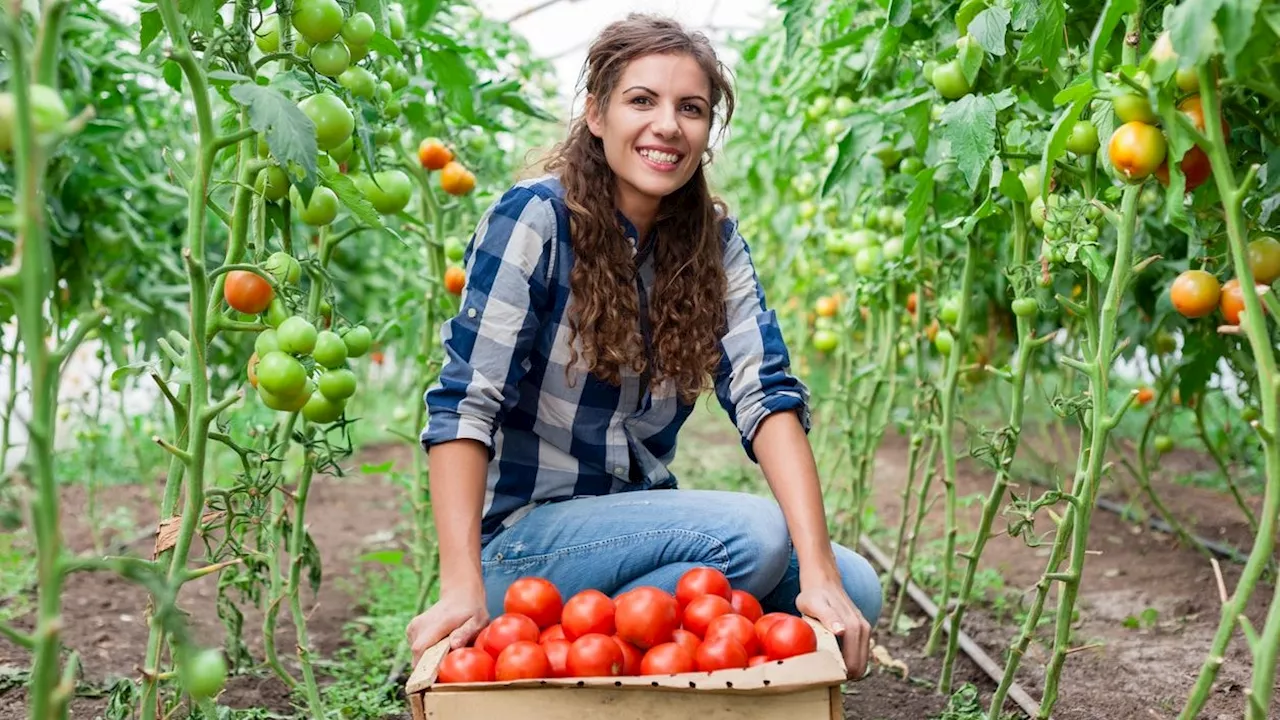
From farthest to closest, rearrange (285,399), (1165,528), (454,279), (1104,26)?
1. (1165,528)
2. (454,279)
3. (285,399)
4. (1104,26)

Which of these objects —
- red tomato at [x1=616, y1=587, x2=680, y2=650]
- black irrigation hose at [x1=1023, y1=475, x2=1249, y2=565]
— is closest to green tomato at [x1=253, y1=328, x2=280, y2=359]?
red tomato at [x1=616, y1=587, x2=680, y2=650]

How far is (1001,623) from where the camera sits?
9.15 ft

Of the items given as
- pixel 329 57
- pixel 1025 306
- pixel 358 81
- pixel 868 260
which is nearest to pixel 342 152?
pixel 358 81

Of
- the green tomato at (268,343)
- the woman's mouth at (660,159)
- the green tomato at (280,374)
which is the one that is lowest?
the green tomato at (280,374)

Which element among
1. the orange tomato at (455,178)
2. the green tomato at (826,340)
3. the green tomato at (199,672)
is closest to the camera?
the green tomato at (199,672)

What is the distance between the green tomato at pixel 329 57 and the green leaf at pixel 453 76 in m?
0.61

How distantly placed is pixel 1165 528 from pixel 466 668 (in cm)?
297

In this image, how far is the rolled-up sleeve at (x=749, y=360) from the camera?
6.25 feet

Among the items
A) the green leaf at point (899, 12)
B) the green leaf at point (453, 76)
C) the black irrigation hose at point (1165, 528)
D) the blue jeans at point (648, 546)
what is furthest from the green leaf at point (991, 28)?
the black irrigation hose at point (1165, 528)

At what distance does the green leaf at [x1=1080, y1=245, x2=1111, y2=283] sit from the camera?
61.4 inches

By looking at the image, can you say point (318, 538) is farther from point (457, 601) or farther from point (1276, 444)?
point (1276, 444)

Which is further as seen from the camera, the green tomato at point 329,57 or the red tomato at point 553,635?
the red tomato at point 553,635

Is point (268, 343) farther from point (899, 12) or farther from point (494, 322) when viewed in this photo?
point (899, 12)

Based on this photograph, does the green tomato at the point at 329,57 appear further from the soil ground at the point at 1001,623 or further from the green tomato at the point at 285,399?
the soil ground at the point at 1001,623
